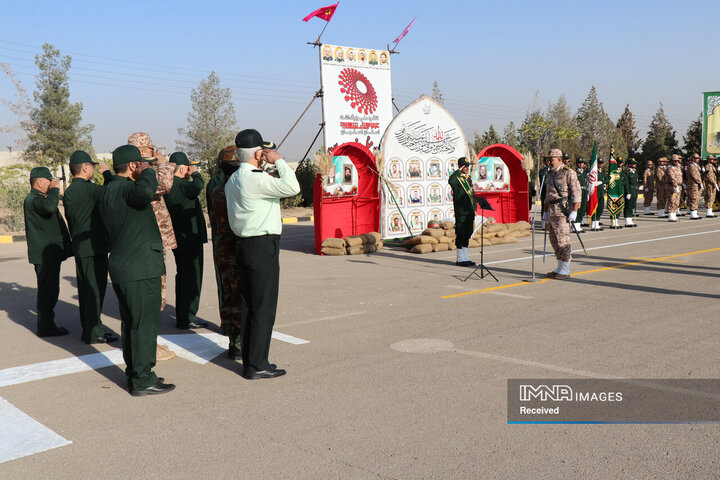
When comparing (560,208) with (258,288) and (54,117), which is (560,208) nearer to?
(258,288)

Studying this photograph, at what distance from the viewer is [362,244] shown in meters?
13.7

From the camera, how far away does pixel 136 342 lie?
475cm

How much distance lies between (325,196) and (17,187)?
47.9ft

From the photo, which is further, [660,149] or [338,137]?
[660,149]

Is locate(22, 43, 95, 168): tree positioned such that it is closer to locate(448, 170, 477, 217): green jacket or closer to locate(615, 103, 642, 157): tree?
locate(448, 170, 477, 217): green jacket

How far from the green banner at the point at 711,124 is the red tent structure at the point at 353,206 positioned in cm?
2200

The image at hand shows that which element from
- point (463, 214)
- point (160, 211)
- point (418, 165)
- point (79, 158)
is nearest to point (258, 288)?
point (160, 211)

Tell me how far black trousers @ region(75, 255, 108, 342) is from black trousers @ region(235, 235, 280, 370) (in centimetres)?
220

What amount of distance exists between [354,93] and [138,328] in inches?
750

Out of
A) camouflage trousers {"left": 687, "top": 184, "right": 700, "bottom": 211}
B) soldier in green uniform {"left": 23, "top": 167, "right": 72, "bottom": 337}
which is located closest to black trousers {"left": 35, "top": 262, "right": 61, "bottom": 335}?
soldier in green uniform {"left": 23, "top": 167, "right": 72, "bottom": 337}

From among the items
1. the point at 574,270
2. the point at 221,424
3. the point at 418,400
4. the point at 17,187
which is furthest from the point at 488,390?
the point at 17,187

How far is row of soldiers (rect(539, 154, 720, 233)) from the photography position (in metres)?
18.2

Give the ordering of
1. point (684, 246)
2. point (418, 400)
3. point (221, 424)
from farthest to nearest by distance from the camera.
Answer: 1. point (684, 246)
2. point (418, 400)
3. point (221, 424)

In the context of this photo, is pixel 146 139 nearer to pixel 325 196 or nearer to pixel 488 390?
pixel 488 390
